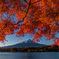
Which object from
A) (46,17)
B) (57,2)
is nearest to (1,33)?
(46,17)

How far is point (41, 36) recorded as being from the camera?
1117cm

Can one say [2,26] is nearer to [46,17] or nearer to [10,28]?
[10,28]

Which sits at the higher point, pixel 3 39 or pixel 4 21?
pixel 4 21

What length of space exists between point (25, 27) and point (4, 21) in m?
2.08

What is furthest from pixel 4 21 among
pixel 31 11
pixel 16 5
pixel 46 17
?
pixel 46 17

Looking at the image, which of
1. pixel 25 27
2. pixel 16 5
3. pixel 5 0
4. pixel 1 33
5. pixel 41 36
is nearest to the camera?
pixel 5 0

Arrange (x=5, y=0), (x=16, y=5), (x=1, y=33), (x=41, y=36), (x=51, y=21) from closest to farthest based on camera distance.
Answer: (x=51, y=21)
(x=5, y=0)
(x=16, y=5)
(x=1, y=33)
(x=41, y=36)

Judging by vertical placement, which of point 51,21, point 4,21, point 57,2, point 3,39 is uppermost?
point 57,2

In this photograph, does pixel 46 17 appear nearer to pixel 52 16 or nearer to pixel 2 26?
pixel 52 16

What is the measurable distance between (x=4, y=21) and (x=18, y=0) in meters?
2.14

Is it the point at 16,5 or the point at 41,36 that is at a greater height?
the point at 16,5

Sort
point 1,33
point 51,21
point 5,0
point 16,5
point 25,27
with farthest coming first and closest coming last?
point 25,27, point 1,33, point 16,5, point 5,0, point 51,21

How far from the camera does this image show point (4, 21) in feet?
27.5

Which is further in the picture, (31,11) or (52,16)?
(31,11)
